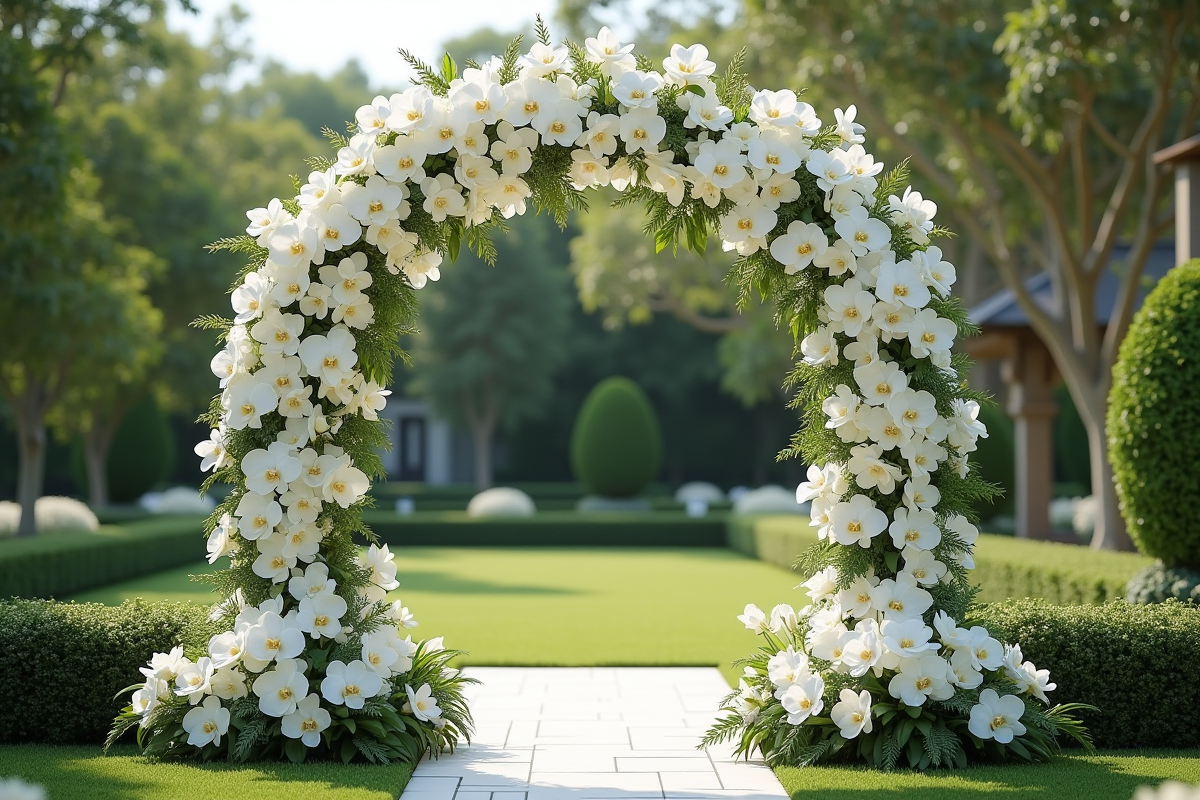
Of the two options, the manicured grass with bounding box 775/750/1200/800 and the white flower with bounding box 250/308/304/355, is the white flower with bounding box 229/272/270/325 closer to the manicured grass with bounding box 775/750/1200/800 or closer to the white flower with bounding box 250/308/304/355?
the white flower with bounding box 250/308/304/355

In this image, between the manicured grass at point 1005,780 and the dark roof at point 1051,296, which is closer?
the manicured grass at point 1005,780

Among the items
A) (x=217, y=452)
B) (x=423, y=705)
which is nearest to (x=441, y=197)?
(x=217, y=452)

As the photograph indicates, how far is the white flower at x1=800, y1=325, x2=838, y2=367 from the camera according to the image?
16.3 ft

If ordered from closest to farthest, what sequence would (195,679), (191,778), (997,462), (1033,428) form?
(191,778), (195,679), (1033,428), (997,462)

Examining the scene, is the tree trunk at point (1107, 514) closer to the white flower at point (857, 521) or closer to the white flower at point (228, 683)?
the white flower at point (857, 521)

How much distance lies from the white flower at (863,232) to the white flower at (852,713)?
5.44 ft

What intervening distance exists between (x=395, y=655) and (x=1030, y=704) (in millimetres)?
2764

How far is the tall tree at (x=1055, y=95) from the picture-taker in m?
10.4

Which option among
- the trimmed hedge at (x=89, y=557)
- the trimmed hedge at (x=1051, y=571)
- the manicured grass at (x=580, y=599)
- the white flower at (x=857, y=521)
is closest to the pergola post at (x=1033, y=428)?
the trimmed hedge at (x=1051, y=571)

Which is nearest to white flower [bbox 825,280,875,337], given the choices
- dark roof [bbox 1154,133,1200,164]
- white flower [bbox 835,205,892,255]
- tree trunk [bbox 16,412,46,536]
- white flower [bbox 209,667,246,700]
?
white flower [bbox 835,205,892,255]

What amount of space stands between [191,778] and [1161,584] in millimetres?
5504

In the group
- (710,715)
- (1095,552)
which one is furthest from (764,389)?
(710,715)

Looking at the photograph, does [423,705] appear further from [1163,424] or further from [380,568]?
[1163,424]

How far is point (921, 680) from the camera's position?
183 inches
